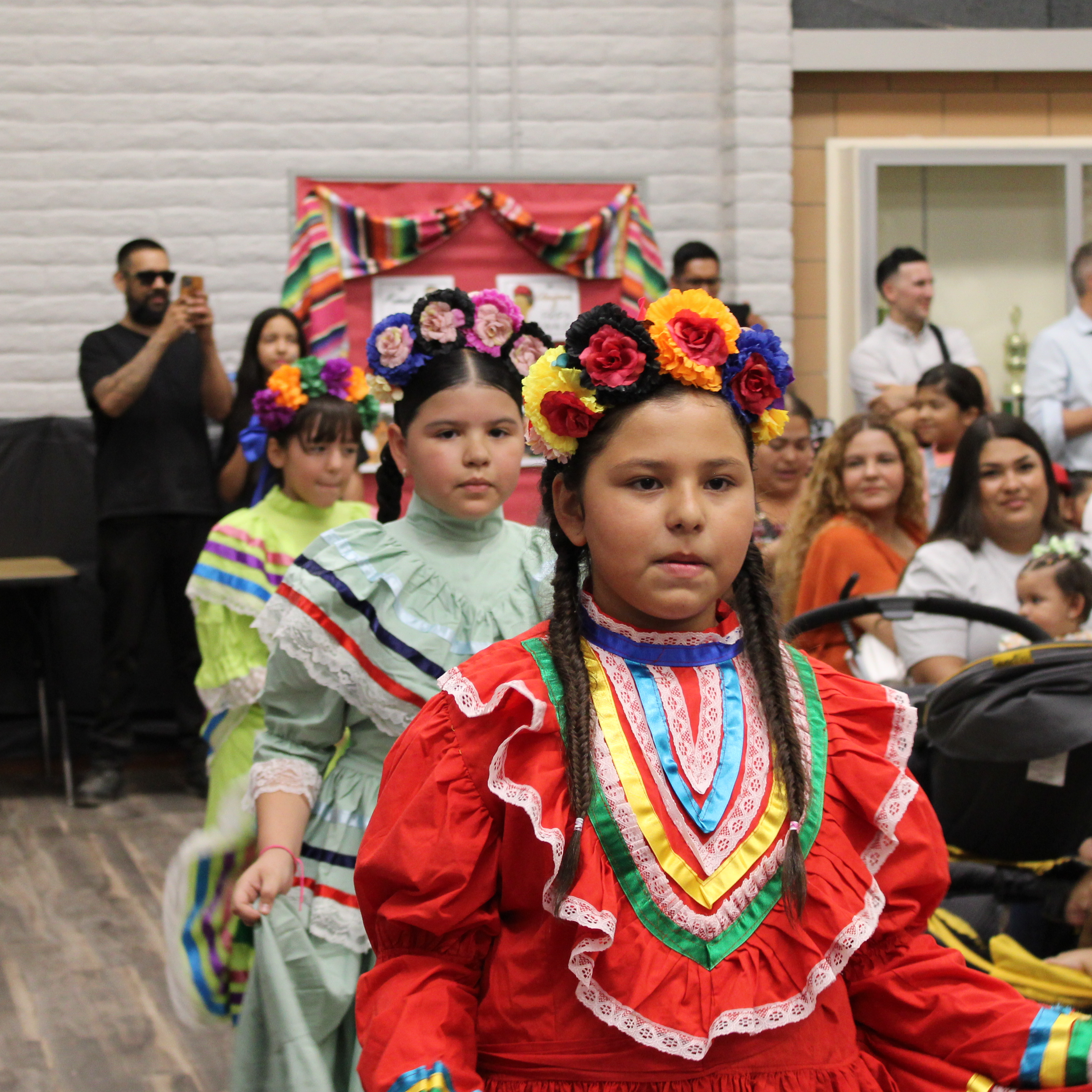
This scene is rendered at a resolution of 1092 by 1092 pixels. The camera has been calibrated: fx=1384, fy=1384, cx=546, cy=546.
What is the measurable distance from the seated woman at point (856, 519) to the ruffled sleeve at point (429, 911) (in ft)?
7.95

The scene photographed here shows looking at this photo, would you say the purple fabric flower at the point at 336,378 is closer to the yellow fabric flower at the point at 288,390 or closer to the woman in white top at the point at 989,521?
the yellow fabric flower at the point at 288,390

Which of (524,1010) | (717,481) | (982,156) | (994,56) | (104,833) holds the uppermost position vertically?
(994,56)

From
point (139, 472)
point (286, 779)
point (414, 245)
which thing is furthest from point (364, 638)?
point (414, 245)

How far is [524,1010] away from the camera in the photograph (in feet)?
3.94

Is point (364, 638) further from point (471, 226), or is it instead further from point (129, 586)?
point (471, 226)

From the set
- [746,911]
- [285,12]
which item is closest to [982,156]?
[285,12]

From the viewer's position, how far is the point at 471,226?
549 centimetres

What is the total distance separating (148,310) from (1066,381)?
3.34 m

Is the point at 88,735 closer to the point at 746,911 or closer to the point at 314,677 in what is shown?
the point at 314,677

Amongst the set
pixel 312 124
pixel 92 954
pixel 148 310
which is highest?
pixel 312 124

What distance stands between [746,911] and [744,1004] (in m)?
0.08

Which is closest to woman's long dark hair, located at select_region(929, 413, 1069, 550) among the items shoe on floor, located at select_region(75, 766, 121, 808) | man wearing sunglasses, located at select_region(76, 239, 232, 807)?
man wearing sunglasses, located at select_region(76, 239, 232, 807)

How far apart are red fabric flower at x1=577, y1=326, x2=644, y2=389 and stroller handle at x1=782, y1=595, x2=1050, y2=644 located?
1281mm

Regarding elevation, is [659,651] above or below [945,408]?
below
